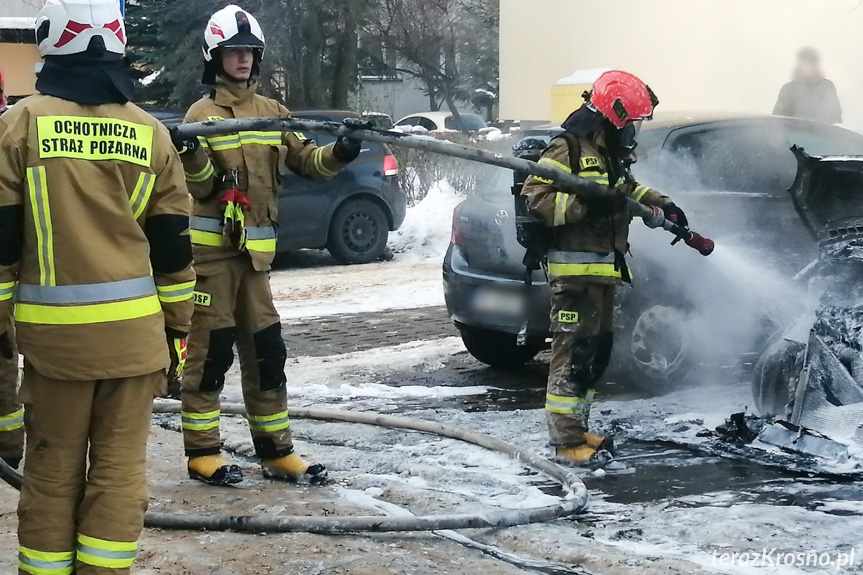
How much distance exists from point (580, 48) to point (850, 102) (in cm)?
552

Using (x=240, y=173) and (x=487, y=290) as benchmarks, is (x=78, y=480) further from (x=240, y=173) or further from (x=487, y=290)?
(x=487, y=290)

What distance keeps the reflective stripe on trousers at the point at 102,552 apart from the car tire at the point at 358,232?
950 centimetres

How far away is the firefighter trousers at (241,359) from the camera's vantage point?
16.1 ft

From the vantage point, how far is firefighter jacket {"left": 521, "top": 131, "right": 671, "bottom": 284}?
202 inches

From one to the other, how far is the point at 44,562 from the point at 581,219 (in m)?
2.83

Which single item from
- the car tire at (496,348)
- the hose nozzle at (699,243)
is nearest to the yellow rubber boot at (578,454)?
the hose nozzle at (699,243)

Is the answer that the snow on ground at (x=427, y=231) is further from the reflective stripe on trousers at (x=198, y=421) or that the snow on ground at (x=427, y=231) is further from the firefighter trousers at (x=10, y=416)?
the firefighter trousers at (x=10, y=416)

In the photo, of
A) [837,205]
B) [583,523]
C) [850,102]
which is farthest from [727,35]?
[583,523]

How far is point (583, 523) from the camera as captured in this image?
445 centimetres

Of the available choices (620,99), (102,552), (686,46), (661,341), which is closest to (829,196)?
(620,99)

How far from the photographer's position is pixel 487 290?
6.87m

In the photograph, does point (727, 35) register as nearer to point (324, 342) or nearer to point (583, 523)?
point (324, 342)

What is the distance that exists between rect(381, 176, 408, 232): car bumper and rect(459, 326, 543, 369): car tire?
577cm

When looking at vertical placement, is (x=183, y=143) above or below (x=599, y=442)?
above
